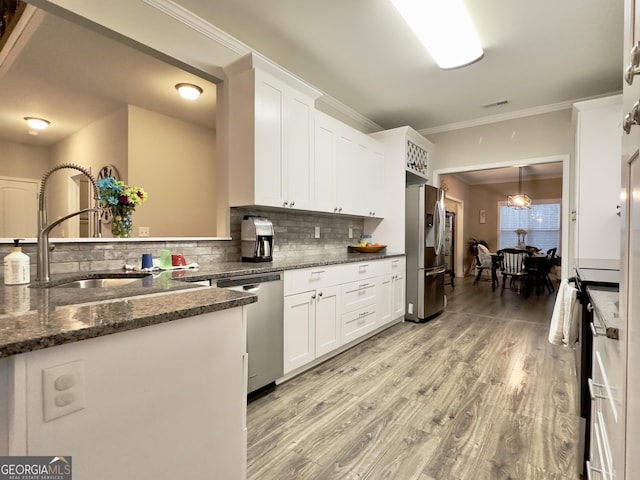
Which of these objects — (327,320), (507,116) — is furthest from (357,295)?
(507,116)

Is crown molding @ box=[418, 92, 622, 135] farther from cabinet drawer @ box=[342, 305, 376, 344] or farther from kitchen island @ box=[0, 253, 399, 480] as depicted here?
kitchen island @ box=[0, 253, 399, 480]

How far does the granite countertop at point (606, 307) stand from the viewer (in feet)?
2.59

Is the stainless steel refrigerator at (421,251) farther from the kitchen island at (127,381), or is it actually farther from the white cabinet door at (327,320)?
the kitchen island at (127,381)

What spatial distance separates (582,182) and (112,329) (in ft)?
13.2

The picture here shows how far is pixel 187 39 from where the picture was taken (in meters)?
2.34

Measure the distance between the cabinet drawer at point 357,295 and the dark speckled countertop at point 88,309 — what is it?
72.0 inches

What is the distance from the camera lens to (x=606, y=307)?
96cm

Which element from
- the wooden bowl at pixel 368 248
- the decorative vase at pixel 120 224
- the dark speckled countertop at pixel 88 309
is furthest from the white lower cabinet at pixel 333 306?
the dark speckled countertop at pixel 88 309

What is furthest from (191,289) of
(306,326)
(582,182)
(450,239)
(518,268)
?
(450,239)

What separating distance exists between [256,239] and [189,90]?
1932mm

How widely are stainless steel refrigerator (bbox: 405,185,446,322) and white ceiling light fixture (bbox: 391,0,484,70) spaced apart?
1.52m

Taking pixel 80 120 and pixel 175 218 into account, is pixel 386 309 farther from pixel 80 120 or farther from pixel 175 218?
pixel 80 120

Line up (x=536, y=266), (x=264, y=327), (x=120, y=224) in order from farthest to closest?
(x=536, y=266) → (x=264, y=327) → (x=120, y=224)
